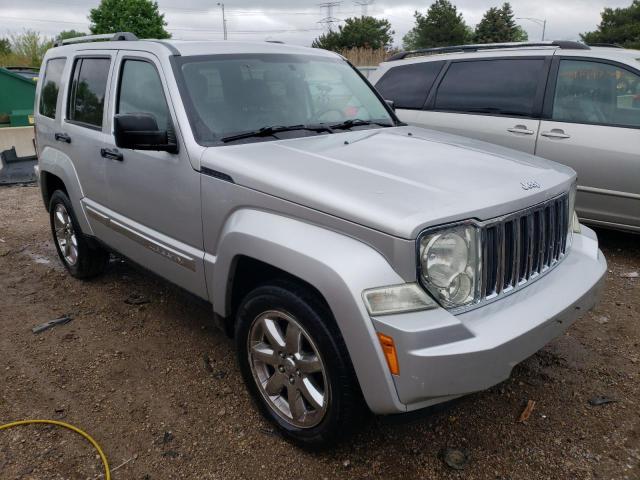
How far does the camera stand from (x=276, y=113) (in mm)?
3221

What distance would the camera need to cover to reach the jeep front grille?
2.21m

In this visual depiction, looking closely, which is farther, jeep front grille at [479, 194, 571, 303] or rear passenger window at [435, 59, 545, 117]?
rear passenger window at [435, 59, 545, 117]

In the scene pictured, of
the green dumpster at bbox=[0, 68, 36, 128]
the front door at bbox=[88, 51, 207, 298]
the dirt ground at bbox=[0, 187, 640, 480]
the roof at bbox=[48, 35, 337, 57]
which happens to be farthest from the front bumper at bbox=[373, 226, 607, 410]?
the green dumpster at bbox=[0, 68, 36, 128]

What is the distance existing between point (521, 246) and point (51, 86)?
4.09 metres

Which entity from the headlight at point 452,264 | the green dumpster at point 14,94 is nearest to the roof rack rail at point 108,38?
the headlight at point 452,264

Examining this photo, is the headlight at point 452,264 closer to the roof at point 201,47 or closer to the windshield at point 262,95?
the windshield at point 262,95

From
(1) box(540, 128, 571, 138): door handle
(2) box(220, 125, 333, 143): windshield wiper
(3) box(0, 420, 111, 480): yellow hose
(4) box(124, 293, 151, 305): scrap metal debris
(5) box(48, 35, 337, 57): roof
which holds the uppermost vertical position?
(5) box(48, 35, 337, 57): roof

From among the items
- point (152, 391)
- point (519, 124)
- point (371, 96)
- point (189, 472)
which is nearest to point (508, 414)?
point (189, 472)

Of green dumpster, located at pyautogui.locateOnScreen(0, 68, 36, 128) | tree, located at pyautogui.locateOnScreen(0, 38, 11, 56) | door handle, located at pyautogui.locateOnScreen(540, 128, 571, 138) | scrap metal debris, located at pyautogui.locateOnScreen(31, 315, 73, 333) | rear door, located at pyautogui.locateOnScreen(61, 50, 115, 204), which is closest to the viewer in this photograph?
rear door, located at pyautogui.locateOnScreen(61, 50, 115, 204)

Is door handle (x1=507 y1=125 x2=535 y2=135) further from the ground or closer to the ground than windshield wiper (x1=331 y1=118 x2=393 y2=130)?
closer to the ground

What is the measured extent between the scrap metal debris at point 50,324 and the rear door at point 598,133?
168 inches

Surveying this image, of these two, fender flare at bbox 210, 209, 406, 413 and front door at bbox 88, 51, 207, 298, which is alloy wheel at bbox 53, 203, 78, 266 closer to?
front door at bbox 88, 51, 207, 298

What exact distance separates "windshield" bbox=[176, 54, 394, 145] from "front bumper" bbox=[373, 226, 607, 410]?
1.51 meters

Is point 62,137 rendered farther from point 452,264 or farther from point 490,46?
point 490,46
